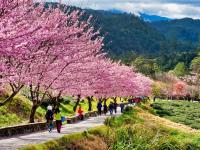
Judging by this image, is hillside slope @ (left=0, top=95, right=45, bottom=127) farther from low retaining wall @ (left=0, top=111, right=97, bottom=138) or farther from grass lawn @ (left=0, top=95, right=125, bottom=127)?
low retaining wall @ (left=0, top=111, right=97, bottom=138)

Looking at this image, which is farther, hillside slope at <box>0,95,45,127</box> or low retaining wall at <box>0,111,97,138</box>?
hillside slope at <box>0,95,45,127</box>

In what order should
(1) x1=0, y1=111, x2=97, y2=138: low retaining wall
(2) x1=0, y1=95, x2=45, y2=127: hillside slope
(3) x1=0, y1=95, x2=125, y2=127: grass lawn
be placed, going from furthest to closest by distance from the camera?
(2) x1=0, y1=95, x2=45, y2=127: hillside slope, (3) x1=0, y1=95, x2=125, y2=127: grass lawn, (1) x1=0, y1=111, x2=97, y2=138: low retaining wall

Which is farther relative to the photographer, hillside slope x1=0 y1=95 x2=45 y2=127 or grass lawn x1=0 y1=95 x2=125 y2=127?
hillside slope x1=0 y1=95 x2=45 y2=127

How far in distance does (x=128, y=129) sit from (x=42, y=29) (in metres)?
15.4

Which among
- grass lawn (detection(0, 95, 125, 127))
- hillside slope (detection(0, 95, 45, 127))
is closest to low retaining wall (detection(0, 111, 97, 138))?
grass lawn (detection(0, 95, 125, 127))

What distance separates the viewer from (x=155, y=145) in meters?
30.9

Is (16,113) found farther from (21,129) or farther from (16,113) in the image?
(21,129)

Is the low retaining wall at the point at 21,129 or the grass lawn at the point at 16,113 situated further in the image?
the grass lawn at the point at 16,113

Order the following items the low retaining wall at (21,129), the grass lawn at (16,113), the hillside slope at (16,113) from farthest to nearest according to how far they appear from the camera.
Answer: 1. the hillside slope at (16,113)
2. the grass lawn at (16,113)
3. the low retaining wall at (21,129)

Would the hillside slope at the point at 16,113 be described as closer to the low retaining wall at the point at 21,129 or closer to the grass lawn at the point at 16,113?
the grass lawn at the point at 16,113

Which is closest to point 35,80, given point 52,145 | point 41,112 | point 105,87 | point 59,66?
point 59,66

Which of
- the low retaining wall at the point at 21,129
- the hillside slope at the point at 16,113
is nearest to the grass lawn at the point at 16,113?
the hillside slope at the point at 16,113

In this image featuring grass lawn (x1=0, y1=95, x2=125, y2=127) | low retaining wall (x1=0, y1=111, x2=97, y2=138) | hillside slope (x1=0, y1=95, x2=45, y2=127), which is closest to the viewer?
low retaining wall (x1=0, y1=111, x2=97, y2=138)

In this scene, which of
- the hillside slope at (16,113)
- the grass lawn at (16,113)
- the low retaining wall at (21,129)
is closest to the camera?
the low retaining wall at (21,129)
